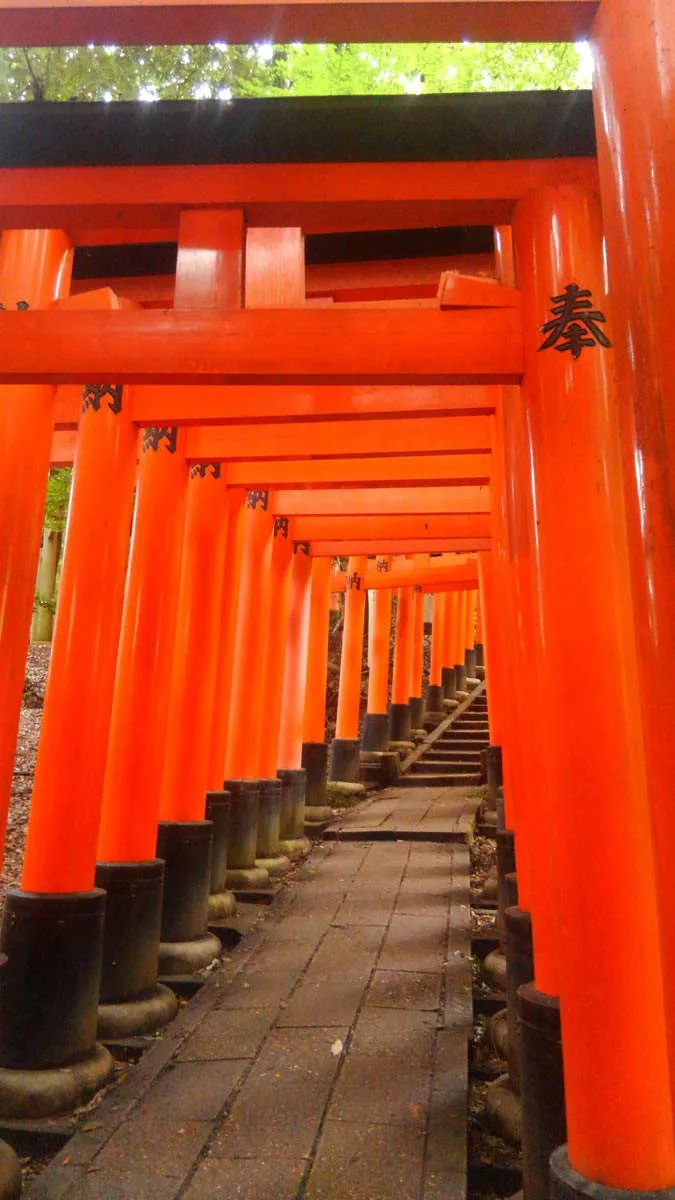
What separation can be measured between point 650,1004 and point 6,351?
3095mm

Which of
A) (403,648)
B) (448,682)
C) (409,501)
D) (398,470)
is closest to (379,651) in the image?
(403,648)

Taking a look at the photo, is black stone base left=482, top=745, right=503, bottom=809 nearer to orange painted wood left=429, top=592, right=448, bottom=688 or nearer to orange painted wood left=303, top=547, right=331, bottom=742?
orange painted wood left=303, top=547, right=331, bottom=742

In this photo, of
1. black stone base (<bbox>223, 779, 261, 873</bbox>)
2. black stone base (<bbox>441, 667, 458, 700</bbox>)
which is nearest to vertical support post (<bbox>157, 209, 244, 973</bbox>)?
black stone base (<bbox>223, 779, 261, 873</bbox>)

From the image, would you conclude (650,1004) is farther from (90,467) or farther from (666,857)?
(90,467)

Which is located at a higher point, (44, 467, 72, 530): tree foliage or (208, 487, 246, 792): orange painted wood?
(44, 467, 72, 530): tree foliage

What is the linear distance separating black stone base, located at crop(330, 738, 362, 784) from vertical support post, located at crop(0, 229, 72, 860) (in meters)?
10.4

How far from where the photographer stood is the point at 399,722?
16.3 metres

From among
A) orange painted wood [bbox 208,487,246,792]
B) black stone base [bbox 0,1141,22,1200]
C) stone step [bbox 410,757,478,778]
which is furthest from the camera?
stone step [bbox 410,757,478,778]

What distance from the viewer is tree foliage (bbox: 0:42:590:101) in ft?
18.2

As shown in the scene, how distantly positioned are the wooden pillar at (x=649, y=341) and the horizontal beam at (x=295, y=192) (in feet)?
3.11

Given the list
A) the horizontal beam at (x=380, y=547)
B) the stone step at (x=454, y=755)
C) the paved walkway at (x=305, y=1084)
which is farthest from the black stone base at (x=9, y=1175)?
the stone step at (x=454, y=755)

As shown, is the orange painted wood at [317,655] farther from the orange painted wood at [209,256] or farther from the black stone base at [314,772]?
the orange painted wood at [209,256]

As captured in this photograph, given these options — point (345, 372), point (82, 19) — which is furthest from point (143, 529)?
point (82, 19)

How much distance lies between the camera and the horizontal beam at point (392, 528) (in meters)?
8.78
